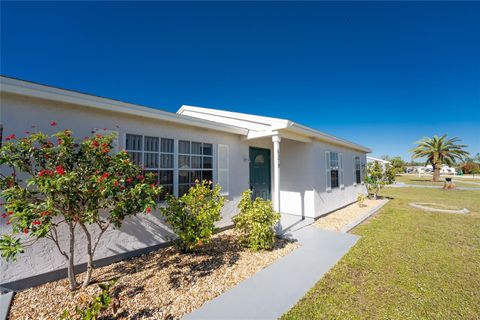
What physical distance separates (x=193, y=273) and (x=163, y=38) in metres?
9.98

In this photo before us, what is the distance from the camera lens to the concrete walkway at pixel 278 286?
2.90 metres

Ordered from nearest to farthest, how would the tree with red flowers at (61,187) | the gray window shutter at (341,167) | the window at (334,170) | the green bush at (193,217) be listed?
the tree with red flowers at (61,187) < the green bush at (193,217) < the window at (334,170) < the gray window shutter at (341,167)

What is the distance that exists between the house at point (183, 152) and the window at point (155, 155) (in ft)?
0.08

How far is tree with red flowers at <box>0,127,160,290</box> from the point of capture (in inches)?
99.9

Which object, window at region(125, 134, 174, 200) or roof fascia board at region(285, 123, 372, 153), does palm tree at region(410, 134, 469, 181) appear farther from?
window at region(125, 134, 174, 200)

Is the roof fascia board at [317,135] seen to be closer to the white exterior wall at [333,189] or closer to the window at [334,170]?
the white exterior wall at [333,189]

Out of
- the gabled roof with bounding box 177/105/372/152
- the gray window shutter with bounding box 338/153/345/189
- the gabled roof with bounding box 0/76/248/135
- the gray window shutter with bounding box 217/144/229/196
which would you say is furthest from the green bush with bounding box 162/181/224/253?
the gray window shutter with bounding box 338/153/345/189

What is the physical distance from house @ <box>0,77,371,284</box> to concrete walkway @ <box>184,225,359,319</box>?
1751mm

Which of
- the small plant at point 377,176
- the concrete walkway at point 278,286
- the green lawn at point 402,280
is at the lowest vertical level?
the green lawn at point 402,280

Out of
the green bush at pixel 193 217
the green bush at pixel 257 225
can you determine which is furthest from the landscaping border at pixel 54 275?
the green bush at pixel 257 225

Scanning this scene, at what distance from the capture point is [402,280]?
374 cm

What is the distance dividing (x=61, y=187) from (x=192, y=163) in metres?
3.38

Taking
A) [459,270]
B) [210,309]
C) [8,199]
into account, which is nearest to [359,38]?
[459,270]

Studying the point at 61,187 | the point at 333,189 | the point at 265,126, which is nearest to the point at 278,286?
the point at 61,187
